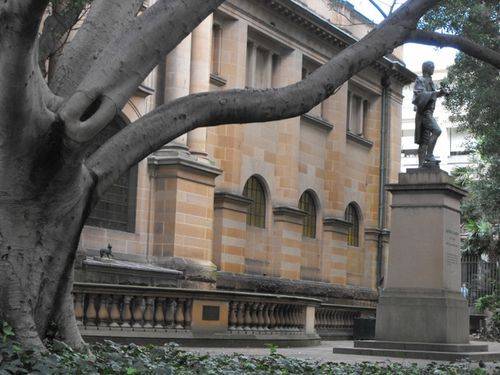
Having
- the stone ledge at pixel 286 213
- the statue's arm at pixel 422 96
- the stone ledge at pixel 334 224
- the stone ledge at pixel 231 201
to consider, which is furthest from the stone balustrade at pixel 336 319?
the statue's arm at pixel 422 96

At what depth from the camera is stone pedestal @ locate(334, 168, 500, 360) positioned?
19109 millimetres

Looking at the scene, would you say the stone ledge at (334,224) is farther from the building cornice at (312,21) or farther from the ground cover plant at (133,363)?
the ground cover plant at (133,363)

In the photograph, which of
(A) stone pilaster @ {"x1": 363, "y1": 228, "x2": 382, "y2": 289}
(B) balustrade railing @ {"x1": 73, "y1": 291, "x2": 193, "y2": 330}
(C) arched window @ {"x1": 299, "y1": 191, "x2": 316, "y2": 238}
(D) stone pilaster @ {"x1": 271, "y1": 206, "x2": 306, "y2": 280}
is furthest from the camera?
(A) stone pilaster @ {"x1": 363, "y1": 228, "x2": 382, "y2": 289}

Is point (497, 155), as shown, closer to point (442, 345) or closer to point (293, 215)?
point (293, 215)

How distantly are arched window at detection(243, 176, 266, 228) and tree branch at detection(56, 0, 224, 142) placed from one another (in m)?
27.5

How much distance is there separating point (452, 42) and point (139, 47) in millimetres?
4141

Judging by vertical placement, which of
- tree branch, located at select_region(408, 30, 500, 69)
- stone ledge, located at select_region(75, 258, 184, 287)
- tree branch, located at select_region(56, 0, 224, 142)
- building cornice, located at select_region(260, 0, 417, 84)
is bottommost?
stone ledge, located at select_region(75, 258, 184, 287)

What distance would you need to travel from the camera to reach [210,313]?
2088 centimetres

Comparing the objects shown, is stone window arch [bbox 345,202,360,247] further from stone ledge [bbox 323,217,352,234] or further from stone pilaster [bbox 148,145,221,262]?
stone pilaster [bbox 148,145,221,262]

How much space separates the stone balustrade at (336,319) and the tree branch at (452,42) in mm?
18127

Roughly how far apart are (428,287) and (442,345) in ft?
3.75

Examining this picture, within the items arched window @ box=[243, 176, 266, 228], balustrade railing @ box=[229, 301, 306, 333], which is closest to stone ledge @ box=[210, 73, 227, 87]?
arched window @ box=[243, 176, 266, 228]

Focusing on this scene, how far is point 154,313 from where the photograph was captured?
19.6m

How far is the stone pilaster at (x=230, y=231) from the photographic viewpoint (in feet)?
110
